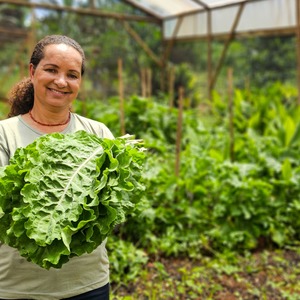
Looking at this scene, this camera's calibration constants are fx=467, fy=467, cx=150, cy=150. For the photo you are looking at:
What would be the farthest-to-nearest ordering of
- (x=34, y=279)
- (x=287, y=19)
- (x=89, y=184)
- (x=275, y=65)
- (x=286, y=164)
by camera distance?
1. (x=275, y=65)
2. (x=287, y=19)
3. (x=286, y=164)
4. (x=34, y=279)
5. (x=89, y=184)

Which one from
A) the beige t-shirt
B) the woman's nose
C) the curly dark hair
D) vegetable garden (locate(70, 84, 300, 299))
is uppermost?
the woman's nose

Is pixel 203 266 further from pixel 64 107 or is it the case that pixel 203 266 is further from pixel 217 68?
pixel 217 68

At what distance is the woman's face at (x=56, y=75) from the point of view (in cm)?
170

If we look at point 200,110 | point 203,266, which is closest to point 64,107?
point 203,266

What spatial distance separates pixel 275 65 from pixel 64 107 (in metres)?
8.37

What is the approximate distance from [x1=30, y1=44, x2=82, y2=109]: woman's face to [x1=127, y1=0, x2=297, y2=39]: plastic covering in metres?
7.64

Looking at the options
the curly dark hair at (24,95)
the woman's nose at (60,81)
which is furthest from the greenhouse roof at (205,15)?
the woman's nose at (60,81)

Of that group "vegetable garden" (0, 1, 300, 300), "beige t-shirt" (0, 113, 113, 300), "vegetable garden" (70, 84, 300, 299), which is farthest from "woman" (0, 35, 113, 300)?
"vegetable garden" (70, 84, 300, 299)

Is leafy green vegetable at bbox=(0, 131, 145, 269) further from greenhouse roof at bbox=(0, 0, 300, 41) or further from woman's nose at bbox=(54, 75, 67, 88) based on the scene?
greenhouse roof at bbox=(0, 0, 300, 41)

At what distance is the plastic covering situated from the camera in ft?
29.1

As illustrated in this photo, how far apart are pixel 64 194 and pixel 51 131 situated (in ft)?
1.13

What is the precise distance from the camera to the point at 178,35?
1244 centimetres

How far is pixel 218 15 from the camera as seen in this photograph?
10.6 m

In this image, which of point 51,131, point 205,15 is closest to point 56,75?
point 51,131
